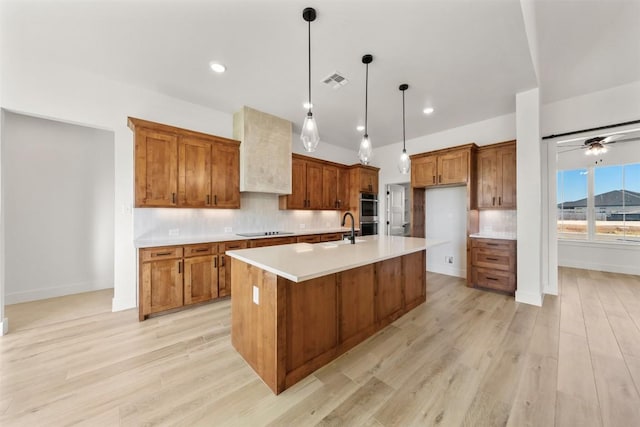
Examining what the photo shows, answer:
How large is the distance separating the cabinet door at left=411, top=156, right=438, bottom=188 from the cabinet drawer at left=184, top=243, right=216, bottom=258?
394 centimetres

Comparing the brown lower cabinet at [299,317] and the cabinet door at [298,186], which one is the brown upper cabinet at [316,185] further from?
the brown lower cabinet at [299,317]

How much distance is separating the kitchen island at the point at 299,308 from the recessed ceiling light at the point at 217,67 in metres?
2.24

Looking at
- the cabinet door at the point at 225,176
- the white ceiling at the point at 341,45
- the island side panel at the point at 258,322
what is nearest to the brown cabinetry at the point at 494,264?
the white ceiling at the point at 341,45

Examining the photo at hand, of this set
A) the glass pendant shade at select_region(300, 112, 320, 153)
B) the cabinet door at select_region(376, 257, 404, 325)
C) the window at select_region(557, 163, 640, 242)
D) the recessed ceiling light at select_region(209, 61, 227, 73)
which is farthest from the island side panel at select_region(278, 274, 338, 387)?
the window at select_region(557, 163, 640, 242)

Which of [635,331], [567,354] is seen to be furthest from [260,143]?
[635,331]

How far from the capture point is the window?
4875 millimetres

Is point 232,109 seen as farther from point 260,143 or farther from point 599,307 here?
point 599,307

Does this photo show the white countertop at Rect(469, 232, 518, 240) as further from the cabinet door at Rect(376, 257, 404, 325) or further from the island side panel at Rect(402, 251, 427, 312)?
the cabinet door at Rect(376, 257, 404, 325)

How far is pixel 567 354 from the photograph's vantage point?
2.14m

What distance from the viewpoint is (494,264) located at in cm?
383

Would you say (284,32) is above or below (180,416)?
above

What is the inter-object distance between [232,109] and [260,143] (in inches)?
28.0

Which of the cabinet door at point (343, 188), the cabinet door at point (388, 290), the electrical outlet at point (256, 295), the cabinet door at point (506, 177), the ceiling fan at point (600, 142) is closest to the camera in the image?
the electrical outlet at point (256, 295)

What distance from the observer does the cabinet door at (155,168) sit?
301 cm
